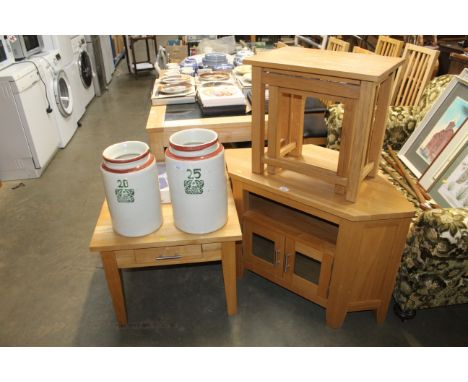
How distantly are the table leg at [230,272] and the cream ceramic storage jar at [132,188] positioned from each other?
0.30 meters

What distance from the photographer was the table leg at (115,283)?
59.2 inches

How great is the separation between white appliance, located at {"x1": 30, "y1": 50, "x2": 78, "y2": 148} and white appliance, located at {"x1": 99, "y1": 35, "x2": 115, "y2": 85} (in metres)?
1.77

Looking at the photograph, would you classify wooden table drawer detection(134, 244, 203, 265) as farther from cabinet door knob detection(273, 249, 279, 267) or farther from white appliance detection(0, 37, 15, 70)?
white appliance detection(0, 37, 15, 70)

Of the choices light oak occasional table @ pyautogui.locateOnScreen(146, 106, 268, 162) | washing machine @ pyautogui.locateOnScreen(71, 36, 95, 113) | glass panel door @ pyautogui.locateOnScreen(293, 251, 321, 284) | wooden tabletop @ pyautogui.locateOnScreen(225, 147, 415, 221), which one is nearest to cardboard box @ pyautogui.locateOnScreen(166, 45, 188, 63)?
washing machine @ pyautogui.locateOnScreen(71, 36, 95, 113)

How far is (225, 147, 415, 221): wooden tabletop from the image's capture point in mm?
1387

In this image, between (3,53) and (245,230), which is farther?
(3,53)

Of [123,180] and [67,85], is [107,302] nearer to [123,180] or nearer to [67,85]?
[123,180]

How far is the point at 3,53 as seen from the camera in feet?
9.60

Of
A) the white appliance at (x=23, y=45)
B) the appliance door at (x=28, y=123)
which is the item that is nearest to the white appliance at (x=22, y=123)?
the appliance door at (x=28, y=123)

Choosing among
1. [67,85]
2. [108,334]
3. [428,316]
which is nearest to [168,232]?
[108,334]

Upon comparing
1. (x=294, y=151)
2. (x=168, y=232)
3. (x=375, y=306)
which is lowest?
(x=375, y=306)

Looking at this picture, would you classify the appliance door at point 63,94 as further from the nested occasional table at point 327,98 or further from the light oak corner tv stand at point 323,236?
the nested occasional table at point 327,98

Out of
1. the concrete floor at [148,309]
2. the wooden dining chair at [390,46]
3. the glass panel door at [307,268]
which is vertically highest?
the wooden dining chair at [390,46]

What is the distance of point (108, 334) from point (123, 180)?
82cm
